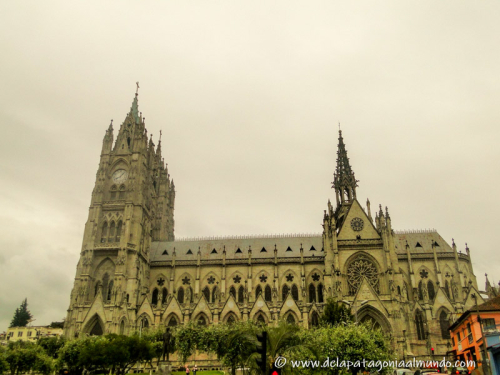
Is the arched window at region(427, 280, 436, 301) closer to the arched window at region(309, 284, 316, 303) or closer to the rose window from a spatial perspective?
the rose window

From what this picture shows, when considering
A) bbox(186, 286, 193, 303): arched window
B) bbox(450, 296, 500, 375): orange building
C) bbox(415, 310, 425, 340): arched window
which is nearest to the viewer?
bbox(450, 296, 500, 375): orange building

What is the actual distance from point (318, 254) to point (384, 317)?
1682 cm

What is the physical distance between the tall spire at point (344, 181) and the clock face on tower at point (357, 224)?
9.06 metres

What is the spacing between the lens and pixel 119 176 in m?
70.1

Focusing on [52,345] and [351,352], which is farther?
[52,345]

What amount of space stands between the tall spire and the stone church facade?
0.19 m

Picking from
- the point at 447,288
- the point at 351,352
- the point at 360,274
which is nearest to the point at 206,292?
the point at 360,274

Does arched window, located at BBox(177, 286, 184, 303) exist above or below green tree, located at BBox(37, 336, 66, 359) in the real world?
above

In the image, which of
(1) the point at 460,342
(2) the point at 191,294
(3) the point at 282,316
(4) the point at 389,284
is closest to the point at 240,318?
(3) the point at 282,316

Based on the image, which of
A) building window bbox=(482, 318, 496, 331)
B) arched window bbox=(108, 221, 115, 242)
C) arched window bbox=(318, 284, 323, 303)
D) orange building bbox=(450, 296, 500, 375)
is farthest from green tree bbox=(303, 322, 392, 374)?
arched window bbox=(108, 221, 115, 242)

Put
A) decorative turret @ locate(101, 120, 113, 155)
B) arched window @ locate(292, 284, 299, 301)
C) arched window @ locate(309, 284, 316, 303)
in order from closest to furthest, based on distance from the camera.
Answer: arched window @ locate(309, 284, 316, 303)
arched window @ locate(292, 284, 299, 301)
decorative turret @ locate(101, 120, 113, 155)

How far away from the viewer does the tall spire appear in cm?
7138

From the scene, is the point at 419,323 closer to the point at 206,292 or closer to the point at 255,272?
the point at 255,272

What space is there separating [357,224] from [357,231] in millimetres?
1038
